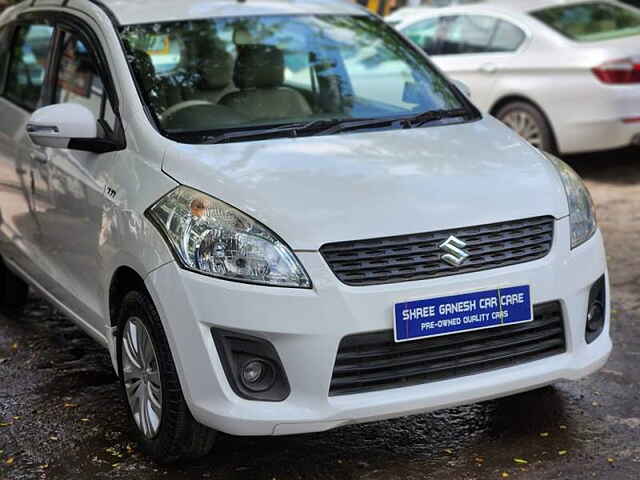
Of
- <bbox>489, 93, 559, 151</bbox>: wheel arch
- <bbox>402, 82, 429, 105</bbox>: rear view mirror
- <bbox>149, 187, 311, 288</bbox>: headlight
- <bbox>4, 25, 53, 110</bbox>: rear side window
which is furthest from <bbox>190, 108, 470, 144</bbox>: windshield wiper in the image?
<bbox>489, 93, 559, 151</bbox>: wheel arch

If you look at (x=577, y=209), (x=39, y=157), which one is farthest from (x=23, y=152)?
(x=577, y=209)

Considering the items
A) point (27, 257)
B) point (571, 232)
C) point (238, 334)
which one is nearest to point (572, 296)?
point (571, 232)

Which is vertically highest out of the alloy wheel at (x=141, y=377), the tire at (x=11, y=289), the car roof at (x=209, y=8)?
the car roof at (x=209, y=8)

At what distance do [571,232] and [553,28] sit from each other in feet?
18.8

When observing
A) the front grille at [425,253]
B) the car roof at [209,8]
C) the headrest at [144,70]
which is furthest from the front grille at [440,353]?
the car roof at [209,8]

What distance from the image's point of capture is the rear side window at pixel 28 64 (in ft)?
17.9

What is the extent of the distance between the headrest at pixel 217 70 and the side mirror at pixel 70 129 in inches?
33.6

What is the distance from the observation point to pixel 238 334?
3543mm

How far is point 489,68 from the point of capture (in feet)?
31.2

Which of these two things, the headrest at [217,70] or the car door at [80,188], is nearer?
the car door at [80,188]

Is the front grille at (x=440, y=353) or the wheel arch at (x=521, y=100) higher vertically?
the front grille at (x=440, y=353)

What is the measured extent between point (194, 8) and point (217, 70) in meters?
0.30

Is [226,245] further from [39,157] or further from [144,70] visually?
[39,157]

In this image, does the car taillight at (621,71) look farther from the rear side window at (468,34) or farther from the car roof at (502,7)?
the rear side window at (468,34)
